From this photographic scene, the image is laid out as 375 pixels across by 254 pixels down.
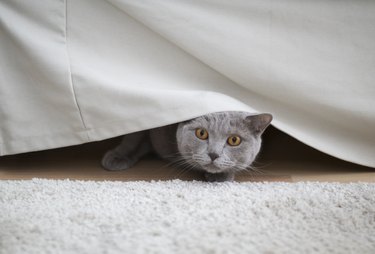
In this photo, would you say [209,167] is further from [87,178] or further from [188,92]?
[87,178]

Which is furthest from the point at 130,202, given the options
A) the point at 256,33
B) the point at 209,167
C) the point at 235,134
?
the point at 256,33

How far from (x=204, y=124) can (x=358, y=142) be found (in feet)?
1.86

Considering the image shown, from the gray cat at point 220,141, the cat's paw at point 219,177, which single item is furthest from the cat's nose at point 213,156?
the cat's paw at point 219,177

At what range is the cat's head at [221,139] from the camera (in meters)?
1.16

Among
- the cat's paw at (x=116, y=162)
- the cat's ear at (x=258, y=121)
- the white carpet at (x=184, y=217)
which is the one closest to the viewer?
the white carpet at (x=184, y=217)

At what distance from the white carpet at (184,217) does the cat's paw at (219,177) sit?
0.06 metres

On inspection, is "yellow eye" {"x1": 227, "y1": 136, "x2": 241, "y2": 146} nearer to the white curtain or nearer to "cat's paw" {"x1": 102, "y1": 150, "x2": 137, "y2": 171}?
the white curtain

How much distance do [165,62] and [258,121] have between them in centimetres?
37

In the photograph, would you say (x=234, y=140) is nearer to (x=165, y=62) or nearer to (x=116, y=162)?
(x=165, y=62)

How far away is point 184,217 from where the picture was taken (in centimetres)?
88

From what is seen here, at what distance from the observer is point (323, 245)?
0.77m

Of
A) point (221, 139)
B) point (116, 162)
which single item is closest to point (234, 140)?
point (221, 139)

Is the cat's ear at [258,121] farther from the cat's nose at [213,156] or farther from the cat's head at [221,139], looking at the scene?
the cat's nose at [213,156]

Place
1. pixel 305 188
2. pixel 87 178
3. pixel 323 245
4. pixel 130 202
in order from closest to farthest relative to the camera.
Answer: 1. pixel 323 245
2. pixel 130 202
3. pixel 305 188
4. pixel 87 178
